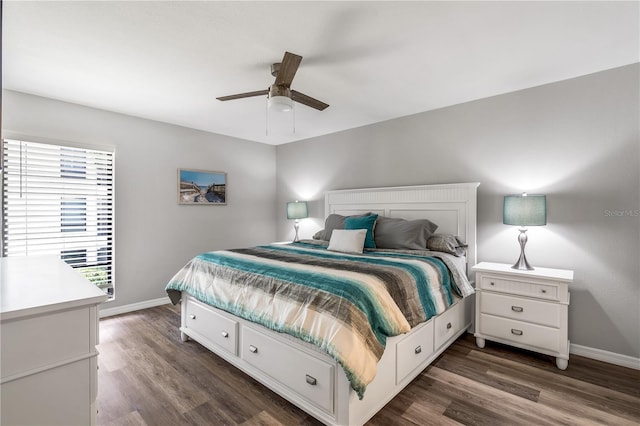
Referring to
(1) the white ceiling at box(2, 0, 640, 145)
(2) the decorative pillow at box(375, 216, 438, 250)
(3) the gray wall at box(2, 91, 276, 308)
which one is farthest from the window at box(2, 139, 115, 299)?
(2) the decorative pillow at box(375, 216, 438, 250)

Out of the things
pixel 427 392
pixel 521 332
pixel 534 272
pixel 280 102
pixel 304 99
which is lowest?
pixel 427 392

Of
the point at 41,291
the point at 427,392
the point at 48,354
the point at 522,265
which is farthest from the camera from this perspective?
the point at 522,265

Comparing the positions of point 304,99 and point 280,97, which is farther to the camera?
point 304,99

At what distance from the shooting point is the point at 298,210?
476 centimetres

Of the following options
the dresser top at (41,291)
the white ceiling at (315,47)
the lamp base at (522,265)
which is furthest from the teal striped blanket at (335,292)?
the white ceiling at (315,47)

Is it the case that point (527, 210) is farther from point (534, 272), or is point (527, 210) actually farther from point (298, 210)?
point (298, 210)

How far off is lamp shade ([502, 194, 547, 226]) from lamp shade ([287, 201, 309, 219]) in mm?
2785

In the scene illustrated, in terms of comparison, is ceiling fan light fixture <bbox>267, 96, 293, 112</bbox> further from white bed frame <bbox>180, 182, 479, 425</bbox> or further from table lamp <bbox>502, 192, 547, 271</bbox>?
table lamp <bbox>502, 192, 547, 271</bbox>

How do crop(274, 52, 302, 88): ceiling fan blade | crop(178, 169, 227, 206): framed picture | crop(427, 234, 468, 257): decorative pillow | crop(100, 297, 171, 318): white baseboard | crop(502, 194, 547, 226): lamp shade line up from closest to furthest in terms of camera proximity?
crop(274, 52, 302, 88): ceiling fan blade, crop(502, 194, 547, 226): lamp shade, crop(427, 234, 468, 257): decorative pillow, crop(100, 297, 171, 318): white baseboard, crop(178, 169, 227, 206): framed picture

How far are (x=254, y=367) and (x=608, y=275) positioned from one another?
3.02 m

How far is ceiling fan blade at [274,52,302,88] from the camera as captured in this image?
203cm

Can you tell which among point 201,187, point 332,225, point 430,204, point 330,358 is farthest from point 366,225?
point 201,187

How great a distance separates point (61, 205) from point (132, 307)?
1.44 meters

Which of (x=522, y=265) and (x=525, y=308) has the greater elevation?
(x=522, y=265)
